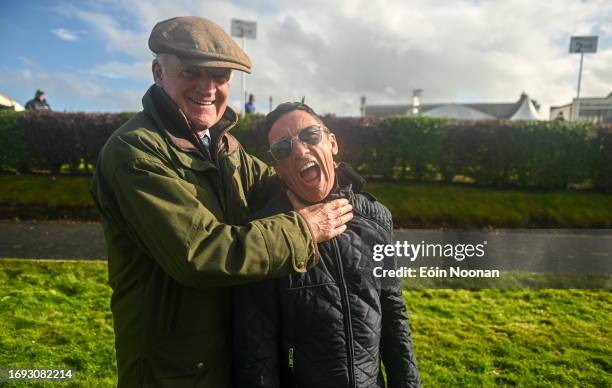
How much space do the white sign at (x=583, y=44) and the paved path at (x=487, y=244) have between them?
874 cm

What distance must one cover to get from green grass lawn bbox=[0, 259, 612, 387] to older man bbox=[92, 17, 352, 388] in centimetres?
222

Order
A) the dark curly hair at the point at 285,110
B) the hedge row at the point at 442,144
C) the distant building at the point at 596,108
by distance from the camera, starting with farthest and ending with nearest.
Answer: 1. the distant building at the point at 596,108
2. the hedge row at the point at 442,144
3. the dark curly hair at the point at 285,110

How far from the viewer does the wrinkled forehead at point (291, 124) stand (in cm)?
222

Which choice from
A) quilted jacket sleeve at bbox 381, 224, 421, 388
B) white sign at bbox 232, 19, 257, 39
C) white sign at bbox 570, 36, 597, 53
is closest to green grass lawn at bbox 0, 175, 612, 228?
white sign at bbox 232, 19, 257, 39

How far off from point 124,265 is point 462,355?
11.1ft

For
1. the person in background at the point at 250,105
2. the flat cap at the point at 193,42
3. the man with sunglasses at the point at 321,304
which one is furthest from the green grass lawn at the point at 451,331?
the person in background at the point at 250,105

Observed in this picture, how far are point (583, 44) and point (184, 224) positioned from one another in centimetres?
1784

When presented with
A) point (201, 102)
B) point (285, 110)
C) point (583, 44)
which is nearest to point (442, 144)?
point (583, 44)

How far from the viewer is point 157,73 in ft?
6.63

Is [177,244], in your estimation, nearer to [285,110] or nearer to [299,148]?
[299,148]

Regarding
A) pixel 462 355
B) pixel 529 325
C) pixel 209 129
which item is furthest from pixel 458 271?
pixel 209 129

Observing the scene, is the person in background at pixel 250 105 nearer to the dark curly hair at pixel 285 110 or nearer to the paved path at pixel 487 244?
the paved path at pixel 487 244

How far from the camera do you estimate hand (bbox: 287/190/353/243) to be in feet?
6.34

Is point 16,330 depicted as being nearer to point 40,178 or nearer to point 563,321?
point 563,321
